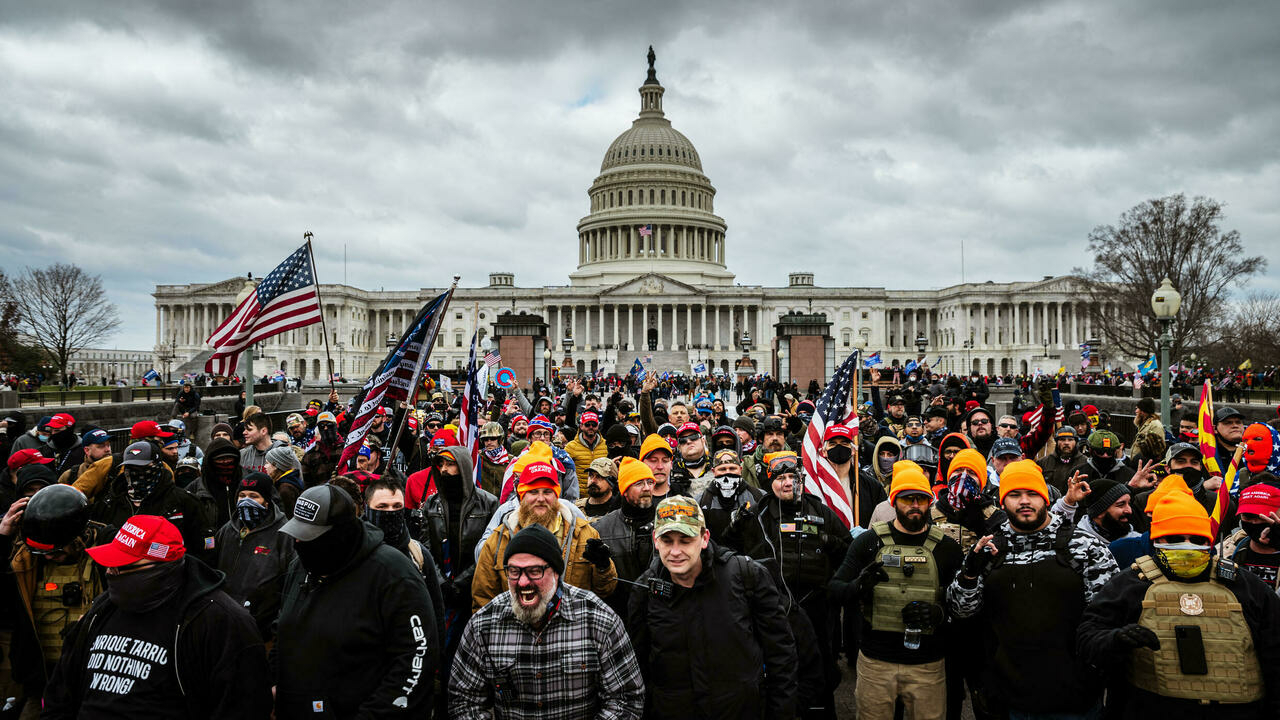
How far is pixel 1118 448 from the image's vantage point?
8352 mm

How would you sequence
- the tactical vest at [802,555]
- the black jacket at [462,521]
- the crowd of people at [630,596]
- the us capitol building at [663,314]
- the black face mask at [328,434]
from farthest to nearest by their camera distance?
1. the us capitol building at [663,314]
2. the black face mask at [328,434]
3. the black jacket at [462,521]
4. the tactical vest at [802,555]
5. the crowd of people at [630,596]

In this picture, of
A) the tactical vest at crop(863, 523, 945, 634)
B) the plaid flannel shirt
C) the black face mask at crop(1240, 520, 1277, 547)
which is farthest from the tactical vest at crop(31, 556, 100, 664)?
the black face mask at crop(1240, 520, 1277, 547)

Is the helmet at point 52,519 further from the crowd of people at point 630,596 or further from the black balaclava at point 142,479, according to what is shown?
the black balaclava at point 142,479

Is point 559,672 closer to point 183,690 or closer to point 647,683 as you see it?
point 647,683

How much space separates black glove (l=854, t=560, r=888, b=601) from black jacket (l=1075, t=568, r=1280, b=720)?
3.42 feet

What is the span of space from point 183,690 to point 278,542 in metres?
2.01

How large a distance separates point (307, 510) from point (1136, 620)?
3.96 metres

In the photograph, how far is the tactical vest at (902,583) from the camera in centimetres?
480

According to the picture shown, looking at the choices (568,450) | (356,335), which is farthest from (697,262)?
(568,450)

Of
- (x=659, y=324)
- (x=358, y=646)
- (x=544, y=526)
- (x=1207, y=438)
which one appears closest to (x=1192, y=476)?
(x=1207, y=438)

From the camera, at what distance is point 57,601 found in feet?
16.2

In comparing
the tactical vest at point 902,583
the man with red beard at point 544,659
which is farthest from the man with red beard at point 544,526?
the tactical vest at point 902,583

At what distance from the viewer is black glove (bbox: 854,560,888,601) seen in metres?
4.67

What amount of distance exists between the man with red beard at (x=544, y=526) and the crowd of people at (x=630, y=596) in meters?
0.02
